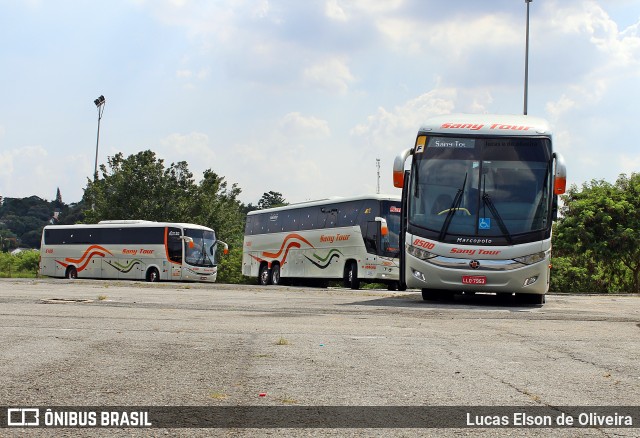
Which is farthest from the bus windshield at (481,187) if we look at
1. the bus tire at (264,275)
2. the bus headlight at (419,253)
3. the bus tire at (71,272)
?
the bus tire at (71,272)

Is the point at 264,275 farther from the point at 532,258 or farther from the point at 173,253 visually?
the point at 532,258

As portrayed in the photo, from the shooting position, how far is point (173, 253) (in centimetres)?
4781

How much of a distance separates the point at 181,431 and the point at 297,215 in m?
34.0

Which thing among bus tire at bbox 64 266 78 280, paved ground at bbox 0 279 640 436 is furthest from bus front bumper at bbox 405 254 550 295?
bus tire at bbox 64 266 78 280

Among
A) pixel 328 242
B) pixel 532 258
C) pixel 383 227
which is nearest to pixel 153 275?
pixel 328 242

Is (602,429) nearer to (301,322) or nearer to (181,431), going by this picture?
(181,431)

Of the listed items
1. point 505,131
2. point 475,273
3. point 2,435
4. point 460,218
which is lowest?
point 2,435

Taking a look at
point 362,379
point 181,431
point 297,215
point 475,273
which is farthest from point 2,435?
point 297,215

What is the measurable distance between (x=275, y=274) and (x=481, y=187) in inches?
908

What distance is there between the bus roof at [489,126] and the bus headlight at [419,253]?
250cm

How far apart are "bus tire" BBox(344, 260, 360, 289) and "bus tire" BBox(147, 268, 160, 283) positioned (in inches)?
648

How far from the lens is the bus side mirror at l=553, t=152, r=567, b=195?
1809 cm

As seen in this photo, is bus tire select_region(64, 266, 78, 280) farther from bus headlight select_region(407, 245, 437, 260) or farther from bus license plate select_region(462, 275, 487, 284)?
bus license plate select_region(462, 275, 487, 284)

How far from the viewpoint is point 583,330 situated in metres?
12.2
